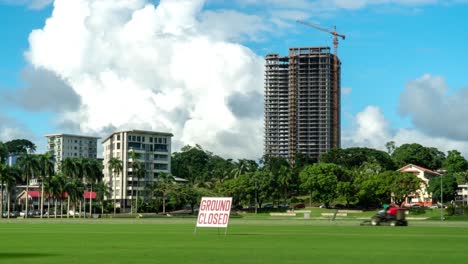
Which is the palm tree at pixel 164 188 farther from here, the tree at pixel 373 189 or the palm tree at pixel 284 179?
the tree at pixel 373 189

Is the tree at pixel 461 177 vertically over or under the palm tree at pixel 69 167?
under

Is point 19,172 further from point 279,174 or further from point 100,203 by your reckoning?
point 279,174

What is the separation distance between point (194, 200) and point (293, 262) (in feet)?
497

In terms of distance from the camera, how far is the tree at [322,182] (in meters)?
166

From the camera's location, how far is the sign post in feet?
138

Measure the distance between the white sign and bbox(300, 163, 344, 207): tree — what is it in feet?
408

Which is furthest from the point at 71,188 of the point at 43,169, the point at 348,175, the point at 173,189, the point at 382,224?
the point at 382,224

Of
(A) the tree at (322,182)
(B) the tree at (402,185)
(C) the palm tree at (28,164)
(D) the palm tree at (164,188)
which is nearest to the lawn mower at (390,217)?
(B) the tree at (402,185)

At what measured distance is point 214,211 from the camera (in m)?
42.8

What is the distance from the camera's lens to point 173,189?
174m

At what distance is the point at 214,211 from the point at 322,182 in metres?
125

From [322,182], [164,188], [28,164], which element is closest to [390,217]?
[322,182]

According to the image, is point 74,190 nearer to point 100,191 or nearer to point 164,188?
point 164,188

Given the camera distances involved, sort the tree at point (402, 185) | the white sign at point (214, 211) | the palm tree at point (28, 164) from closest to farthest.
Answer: the white sign at point (214, 211), the palm tree at point (28, 164), the tree at point (402, 185)
